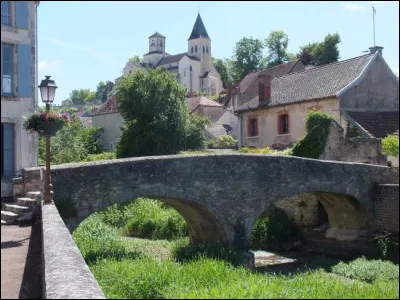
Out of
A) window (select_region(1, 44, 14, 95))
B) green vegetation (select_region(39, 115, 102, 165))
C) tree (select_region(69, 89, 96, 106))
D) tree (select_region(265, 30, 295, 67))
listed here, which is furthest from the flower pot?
tree (select_region(69, 89, 96, 106))

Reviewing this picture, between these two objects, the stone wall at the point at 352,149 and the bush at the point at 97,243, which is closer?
the bush at the point at 97,243

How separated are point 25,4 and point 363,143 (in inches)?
441

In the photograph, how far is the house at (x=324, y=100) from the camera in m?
18.5

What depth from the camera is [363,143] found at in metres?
16.5

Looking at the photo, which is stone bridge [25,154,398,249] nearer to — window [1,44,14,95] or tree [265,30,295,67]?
window [1,44,14,95]

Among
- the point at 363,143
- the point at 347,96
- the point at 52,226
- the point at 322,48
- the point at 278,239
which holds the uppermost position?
the point at 322,48

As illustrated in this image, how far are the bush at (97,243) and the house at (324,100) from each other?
9381 mm

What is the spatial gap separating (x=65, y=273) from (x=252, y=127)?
792 inches

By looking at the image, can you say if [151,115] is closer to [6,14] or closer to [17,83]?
[17,83]

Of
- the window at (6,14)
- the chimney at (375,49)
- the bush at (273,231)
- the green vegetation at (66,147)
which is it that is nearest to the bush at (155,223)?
the bush at (273,231)

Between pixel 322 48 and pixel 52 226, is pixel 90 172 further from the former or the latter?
pixel 322 48

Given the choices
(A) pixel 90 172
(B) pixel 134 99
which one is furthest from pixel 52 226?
(B) pixel 134 99

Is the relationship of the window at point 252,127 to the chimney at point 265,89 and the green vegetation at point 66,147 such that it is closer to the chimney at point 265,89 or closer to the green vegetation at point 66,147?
the chimney at point 265,89

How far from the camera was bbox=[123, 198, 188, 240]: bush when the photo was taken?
16562 mm
